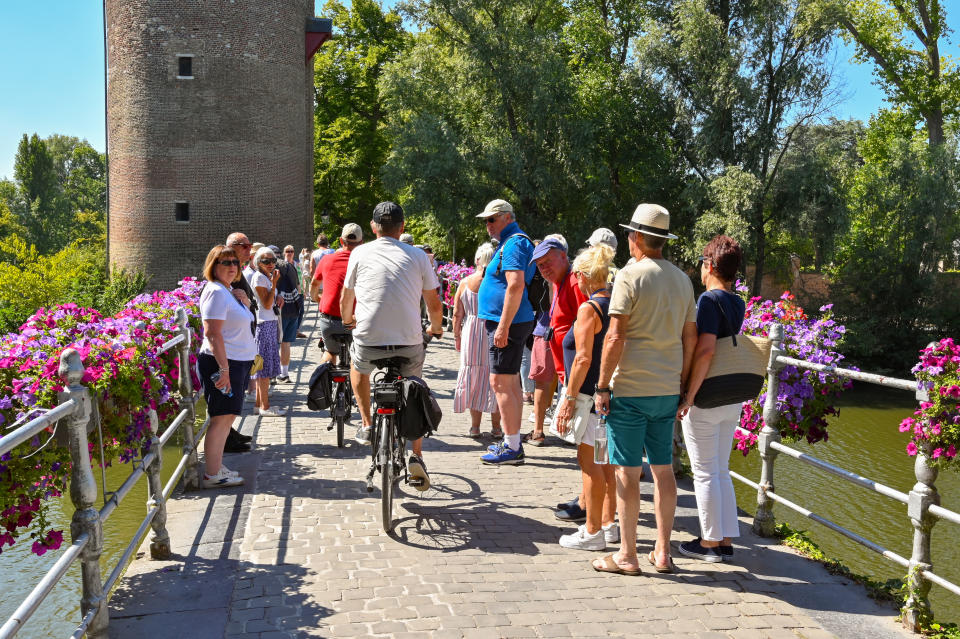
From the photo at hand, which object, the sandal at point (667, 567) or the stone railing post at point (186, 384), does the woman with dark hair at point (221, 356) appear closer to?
the stone railing post at point (186, 384)

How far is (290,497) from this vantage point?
5.88 meters

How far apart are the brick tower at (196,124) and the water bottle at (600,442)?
23953 mm

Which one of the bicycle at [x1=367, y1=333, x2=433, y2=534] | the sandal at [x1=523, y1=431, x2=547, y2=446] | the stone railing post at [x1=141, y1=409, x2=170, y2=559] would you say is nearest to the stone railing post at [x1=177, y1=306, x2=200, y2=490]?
the stone railing post at [x1=141, y1=409, x2=170, y2=559]

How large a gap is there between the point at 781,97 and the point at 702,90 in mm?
2592

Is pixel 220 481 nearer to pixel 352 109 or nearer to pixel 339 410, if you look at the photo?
pixel 339 410

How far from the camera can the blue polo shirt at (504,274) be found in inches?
258

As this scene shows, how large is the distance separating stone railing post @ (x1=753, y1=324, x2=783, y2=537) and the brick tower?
23.9m

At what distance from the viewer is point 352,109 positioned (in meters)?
40.9

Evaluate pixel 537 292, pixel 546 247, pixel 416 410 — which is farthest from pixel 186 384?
pixel 537 292

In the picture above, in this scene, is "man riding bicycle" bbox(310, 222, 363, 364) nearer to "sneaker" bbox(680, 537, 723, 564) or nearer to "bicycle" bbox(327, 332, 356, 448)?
"bicycle" bbox(327, 332, 356, 448)

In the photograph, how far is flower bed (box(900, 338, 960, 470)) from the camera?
3.86 m

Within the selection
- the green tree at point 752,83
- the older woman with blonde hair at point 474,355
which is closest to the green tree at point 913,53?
the green tree at point 752,83

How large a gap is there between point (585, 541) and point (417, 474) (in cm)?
121

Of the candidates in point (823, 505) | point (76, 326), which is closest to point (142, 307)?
point (76, 326)
